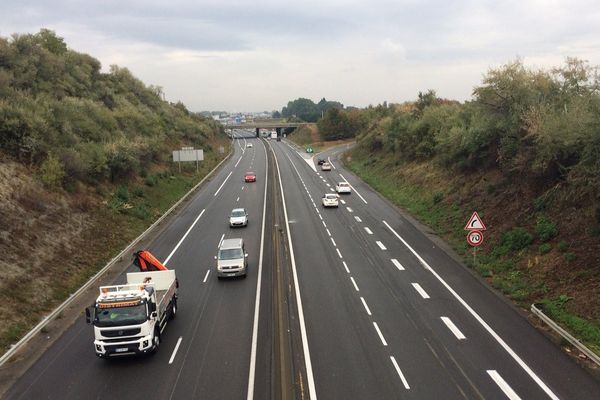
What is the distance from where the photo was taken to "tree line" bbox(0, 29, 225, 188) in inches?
1273

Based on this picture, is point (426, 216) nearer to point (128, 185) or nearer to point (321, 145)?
point (128, 185)

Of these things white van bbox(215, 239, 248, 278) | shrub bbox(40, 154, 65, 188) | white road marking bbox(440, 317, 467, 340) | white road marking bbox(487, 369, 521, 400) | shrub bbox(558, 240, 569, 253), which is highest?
shrub bbox(40, 154, 65, 188)

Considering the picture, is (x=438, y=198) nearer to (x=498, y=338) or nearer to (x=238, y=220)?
(x=238, y=220)

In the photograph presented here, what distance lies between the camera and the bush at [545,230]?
902 inches

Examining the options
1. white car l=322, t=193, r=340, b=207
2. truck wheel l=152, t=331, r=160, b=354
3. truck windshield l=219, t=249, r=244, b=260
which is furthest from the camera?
white car l=322, t=193, r=340, b=207

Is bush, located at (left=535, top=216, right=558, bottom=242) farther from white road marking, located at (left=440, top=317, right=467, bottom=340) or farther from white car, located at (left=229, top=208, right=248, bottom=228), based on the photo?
white car, located at (left=229, top=208, right=248, bottom=228)

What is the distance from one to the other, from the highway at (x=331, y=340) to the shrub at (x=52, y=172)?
9016 millimetres

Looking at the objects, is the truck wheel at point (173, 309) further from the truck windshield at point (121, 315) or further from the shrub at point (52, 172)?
the shrub at point (52, 172)

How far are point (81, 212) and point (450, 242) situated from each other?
24.6 meters

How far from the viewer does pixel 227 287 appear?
2272cm

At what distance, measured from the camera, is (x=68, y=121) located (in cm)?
4044

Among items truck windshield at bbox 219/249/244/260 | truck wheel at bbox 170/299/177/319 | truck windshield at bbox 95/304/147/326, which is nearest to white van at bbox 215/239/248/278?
truck windshield at bbox 219/249/244/260

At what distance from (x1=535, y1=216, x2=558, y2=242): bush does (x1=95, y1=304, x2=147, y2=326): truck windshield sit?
1896 cm

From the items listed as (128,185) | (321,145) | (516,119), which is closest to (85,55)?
(128,185)
